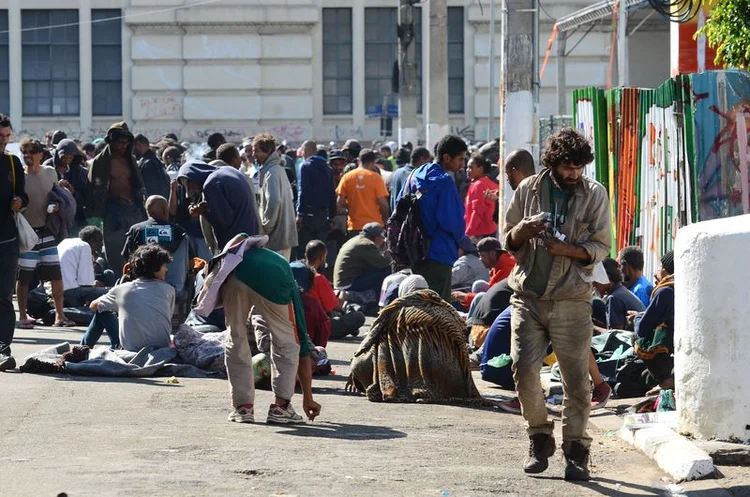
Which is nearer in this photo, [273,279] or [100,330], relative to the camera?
[273,279]

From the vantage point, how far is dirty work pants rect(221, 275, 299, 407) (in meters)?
9.34

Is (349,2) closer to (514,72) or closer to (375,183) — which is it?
(375,183)

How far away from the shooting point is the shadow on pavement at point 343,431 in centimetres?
899

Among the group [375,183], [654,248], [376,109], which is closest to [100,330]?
[654,248]

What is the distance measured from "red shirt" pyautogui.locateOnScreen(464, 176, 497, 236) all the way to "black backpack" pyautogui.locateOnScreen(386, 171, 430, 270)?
5.46 metres

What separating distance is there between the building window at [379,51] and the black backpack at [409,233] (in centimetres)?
2655

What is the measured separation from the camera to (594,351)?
438 inches

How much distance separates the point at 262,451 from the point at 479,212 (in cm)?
947

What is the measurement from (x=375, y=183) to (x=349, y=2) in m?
20.4

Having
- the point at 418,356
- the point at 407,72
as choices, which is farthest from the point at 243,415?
the point at 407,72

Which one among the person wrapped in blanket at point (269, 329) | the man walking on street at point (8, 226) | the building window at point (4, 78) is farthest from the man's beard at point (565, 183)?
the building window at point (4, 78)

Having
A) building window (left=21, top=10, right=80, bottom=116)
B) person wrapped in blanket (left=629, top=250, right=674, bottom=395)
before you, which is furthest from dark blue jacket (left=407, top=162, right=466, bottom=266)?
building window (left=21, top=10, right=80, bottom=116)

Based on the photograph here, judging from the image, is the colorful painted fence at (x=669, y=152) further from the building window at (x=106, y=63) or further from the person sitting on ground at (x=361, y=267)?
the building window at (x=106, y=63)

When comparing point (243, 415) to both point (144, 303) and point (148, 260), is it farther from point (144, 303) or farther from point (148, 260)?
point (148, 260)
